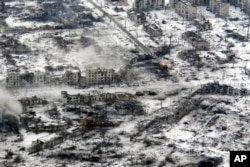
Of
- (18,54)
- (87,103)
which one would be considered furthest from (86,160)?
(18,54)

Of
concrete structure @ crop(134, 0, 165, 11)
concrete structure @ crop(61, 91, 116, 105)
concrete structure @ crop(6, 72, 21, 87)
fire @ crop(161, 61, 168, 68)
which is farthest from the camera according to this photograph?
concrete structure @ crop(134, 0, 165, 11)

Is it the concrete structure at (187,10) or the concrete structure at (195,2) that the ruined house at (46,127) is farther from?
the concrete structure at (195,2)

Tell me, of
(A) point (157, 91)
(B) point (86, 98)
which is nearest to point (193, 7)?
(A) point (157, 91)

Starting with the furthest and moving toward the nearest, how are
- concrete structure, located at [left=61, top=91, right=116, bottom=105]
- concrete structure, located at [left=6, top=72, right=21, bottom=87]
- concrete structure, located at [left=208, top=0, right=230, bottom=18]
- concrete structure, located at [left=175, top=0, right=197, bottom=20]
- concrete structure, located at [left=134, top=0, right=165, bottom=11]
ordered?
concrete structure, located at [left=134, top=0, right=165, bottom=11], concrete structure, located at [left=208, top=0, right=230, bottom=18], concrete structure, located at [left=175, top=0, right=197, bottom=20], concrete structure, located at [left=6, top=72, right=21, bottom=87], concrete structure, located at [left=61, top=91, right=116, bottom=105]

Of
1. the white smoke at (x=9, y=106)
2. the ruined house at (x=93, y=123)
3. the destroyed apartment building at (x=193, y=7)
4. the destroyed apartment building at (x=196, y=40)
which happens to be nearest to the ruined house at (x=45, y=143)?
the ruined house at (x=93, y=123)

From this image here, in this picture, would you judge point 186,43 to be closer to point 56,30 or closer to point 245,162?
point 56,30

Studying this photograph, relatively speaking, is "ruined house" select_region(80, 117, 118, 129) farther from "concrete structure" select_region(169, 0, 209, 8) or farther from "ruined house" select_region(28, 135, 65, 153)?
"concrete structure" select_region(169, 0, 209, 8)

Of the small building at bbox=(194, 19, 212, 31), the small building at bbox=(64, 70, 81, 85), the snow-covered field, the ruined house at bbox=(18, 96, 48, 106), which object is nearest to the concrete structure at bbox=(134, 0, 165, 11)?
the snow-covered field
